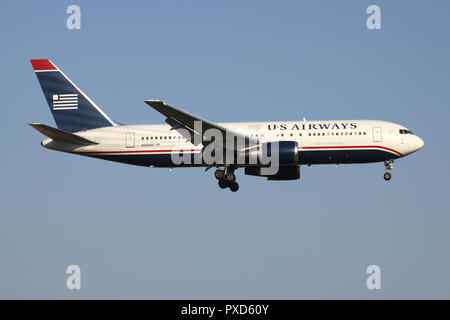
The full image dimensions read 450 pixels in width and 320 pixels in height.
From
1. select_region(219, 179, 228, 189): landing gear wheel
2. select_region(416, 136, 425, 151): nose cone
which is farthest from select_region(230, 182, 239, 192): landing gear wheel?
select_region(416, 136, 425, 151): nose cone

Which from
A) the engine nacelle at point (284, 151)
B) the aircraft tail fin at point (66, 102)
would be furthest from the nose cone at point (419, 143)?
the aircraft tail fin at point (66, 102)

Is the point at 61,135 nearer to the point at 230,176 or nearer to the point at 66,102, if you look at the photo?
the point at 66,102

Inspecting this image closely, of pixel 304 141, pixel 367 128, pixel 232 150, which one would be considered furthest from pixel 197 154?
pixel 367 128

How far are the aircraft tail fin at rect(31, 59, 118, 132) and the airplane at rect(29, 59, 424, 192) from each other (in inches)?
2.9

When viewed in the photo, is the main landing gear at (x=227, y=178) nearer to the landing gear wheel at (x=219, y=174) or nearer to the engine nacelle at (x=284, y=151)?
the landing gear wheel at (x=219, y=174)

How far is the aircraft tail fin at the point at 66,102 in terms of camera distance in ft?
180

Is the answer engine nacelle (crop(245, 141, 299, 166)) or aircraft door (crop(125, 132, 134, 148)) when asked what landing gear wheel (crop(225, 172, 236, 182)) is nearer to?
engine nacelle (crop(245, 141, 299, 166))

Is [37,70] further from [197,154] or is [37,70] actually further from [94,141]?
[197,154]

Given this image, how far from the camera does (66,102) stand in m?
55.9

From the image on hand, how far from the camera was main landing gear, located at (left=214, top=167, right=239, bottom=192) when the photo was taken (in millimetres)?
52312

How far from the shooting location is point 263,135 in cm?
5178

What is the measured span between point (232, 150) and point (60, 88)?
523 inches

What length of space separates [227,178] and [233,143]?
2638 mm

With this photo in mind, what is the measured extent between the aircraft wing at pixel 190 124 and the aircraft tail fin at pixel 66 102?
691 centimetres
